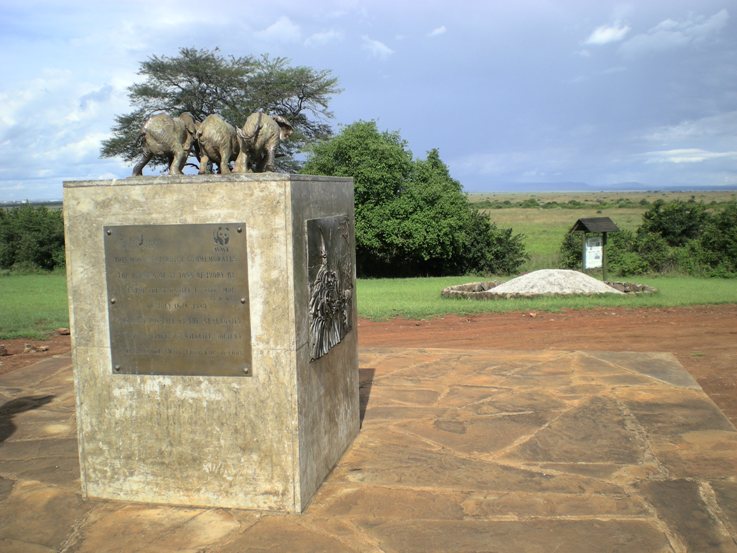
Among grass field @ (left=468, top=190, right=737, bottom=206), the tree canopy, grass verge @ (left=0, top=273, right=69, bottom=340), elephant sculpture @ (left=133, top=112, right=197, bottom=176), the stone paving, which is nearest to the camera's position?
the stone paving

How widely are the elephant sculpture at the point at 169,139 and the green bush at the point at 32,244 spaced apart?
2040 cm

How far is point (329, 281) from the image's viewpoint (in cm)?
416

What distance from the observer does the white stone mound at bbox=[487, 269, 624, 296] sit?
44.8ft

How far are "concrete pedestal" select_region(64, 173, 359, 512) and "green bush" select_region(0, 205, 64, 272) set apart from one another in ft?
67.4

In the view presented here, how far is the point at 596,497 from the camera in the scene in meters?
3.89

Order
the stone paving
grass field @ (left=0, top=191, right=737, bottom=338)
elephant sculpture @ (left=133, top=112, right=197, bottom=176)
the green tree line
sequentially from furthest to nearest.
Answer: the green tree line < grass field @ (left=0, top=191, right=737, bottom=338) < elephant sculpture @ (left=133, top=112, right=197, bottom=176) < the stone paving

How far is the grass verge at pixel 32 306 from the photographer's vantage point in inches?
411

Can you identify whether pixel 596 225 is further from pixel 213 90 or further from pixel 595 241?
pixel 213 90

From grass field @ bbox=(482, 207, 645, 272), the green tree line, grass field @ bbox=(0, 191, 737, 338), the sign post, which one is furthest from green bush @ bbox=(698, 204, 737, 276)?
grass field @ bbox=(482, 207, 645, 272)

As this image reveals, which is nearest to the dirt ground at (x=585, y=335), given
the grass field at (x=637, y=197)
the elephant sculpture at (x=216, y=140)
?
the elephant sculpture at (x=216, y=140)

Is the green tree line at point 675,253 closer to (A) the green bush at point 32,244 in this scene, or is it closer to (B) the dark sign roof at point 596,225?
(B) the dark sign roof at point 596,225

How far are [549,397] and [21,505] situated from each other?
3789 mm

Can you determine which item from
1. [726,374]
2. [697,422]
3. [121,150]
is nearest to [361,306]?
[726,374]

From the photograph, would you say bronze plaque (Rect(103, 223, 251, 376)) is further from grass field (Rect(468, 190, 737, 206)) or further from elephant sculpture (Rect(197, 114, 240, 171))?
grass field (Rect(468, 190, 737, 206))
